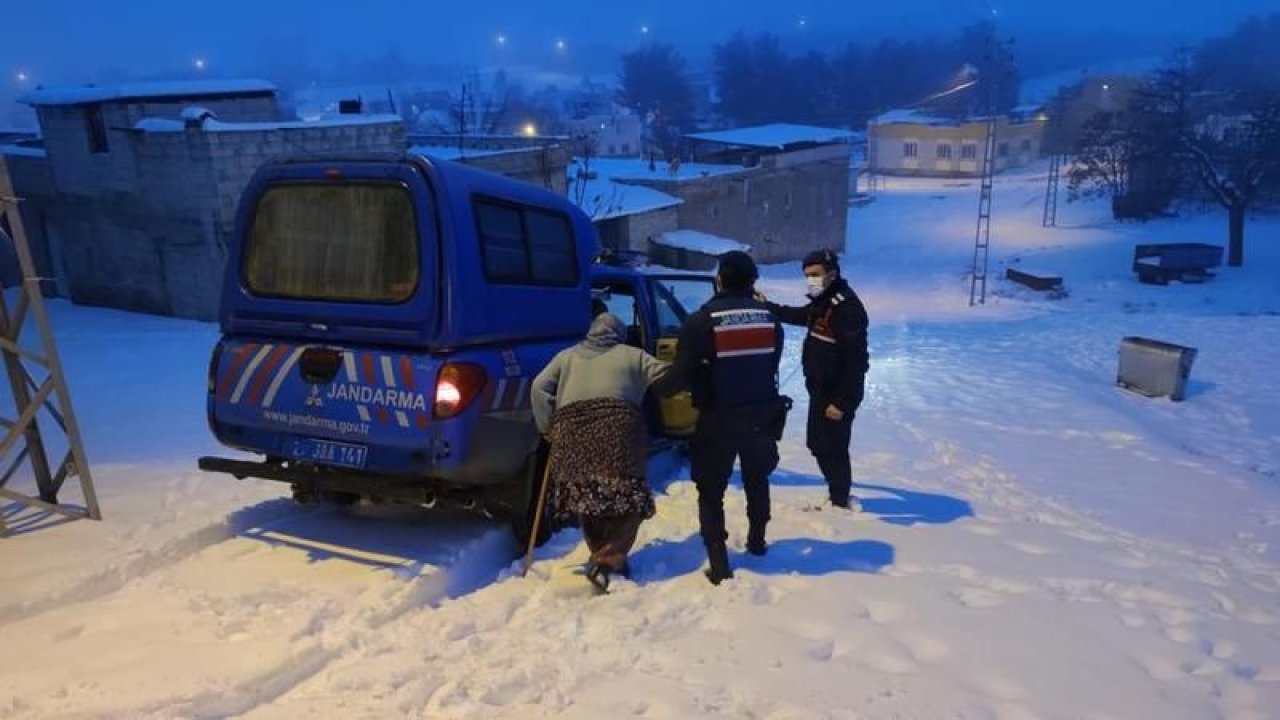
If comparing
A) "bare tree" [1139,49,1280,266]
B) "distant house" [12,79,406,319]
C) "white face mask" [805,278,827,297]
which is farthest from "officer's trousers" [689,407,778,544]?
"bare tree" [1139,49,1280,266]

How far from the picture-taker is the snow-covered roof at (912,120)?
74938mm

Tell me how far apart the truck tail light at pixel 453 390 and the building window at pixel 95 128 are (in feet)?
51.1

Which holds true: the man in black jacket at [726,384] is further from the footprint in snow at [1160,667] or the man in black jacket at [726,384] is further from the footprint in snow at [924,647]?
the footprint in snow at [1160,667]

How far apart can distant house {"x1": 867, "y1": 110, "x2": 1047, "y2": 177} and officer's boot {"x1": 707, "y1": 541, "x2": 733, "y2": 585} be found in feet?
246

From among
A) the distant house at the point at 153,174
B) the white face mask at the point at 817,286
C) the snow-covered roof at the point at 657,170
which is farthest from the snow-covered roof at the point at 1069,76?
the white face mask at the point at 817,286

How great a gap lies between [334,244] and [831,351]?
3.38 meters

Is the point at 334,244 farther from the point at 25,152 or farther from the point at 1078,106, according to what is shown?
the point at 1078,106

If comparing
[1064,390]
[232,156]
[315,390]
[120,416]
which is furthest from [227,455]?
[1064,390]

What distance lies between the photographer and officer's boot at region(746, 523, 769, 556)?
5270 mm

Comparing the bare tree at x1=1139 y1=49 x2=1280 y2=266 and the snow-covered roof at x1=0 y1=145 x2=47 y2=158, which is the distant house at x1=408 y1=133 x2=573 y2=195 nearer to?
the snow-covered roof at x1=0 y1=145 x2=47 y2=158

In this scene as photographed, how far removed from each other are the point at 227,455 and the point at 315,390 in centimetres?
375

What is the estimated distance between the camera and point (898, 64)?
11188 centimetres

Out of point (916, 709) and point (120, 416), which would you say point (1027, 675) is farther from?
point (120, 416)

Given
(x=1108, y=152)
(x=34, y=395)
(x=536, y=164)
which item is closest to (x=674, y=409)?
(x=34, y=395)
